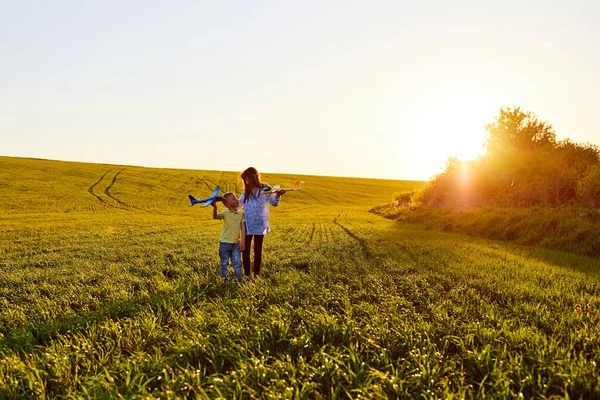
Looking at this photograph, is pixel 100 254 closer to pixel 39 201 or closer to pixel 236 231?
pixel 236 231

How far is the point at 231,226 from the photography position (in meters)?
10.0

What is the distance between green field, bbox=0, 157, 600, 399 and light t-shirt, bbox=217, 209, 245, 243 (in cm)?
99

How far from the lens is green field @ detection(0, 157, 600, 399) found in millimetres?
4332

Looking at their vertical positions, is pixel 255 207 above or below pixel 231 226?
above

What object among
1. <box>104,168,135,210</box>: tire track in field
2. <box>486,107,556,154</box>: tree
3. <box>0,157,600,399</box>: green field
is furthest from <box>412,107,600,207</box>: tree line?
<box>104,168,135,210</box>: tire track in field

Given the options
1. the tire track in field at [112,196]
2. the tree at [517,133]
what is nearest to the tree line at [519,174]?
the tree at [517,133]

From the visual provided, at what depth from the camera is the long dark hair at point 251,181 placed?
32.3 ft

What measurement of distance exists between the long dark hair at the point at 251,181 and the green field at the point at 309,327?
6.44 ft

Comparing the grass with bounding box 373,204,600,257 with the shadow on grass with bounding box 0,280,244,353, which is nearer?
the shadow on grass with bounding box 0,280,244,353

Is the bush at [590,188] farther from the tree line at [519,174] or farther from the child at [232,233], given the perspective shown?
the child at [232,233]

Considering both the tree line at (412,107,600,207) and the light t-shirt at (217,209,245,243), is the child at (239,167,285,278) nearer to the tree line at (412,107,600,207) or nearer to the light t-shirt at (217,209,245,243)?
the light t-shirt at (217,209,245,243)

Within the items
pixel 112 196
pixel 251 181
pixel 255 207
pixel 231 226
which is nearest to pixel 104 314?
pixel 231 226

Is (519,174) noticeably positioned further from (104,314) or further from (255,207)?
(104,314)

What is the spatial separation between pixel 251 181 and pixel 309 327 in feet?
15.2
